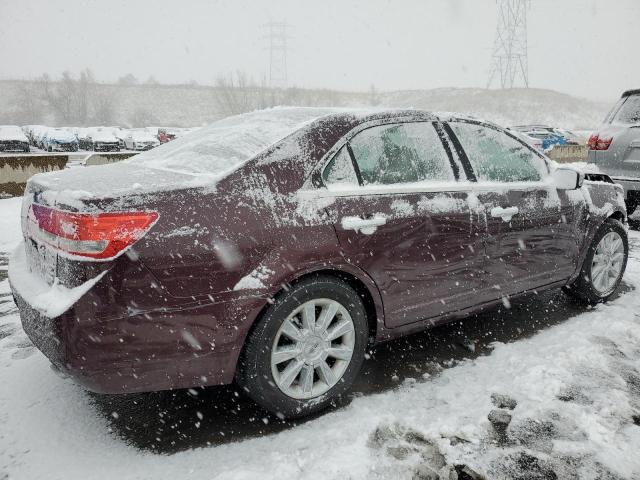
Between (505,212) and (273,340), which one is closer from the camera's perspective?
(273,340)

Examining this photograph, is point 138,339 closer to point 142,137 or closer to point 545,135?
point 142,137

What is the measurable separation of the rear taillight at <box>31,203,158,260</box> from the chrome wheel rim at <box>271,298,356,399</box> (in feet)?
2.62

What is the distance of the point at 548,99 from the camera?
89312mm

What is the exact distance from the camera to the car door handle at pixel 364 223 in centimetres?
254

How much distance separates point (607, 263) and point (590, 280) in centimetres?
29

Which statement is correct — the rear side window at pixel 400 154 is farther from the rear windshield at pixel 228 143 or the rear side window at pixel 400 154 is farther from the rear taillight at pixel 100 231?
the rear taillight at pixel 100 231

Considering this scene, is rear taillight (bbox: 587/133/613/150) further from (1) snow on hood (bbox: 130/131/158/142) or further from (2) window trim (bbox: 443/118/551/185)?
(1) snow on hood (bbox: 130/131/158/142)

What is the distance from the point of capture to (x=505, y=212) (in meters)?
3.27

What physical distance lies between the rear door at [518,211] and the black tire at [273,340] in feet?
3.77

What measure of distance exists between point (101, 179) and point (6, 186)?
9.94m

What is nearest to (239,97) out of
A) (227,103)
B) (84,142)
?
(227,103)

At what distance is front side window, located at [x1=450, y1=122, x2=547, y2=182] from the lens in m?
3.25

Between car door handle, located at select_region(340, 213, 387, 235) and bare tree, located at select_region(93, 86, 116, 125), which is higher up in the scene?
car door handle, located at select_region(340, 213, 387, 235)

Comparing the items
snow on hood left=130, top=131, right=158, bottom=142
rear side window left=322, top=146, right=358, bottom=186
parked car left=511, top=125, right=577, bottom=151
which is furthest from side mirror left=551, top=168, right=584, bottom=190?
snow on hood left=130, top=131, right=158, bottom=142
